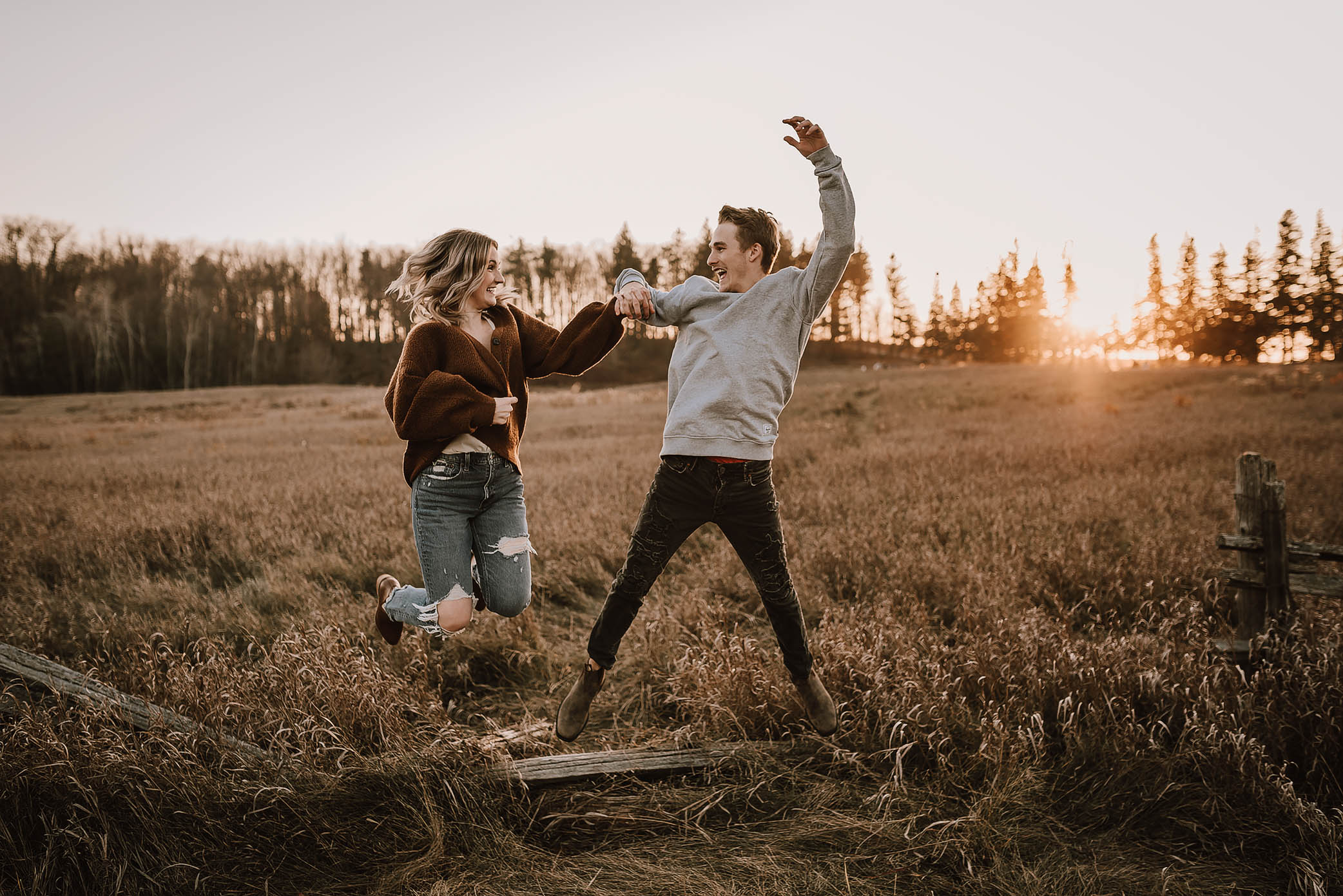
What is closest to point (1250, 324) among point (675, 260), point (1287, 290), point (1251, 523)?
point (1287, 290)

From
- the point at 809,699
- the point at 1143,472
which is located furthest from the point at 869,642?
the point at 1143,472

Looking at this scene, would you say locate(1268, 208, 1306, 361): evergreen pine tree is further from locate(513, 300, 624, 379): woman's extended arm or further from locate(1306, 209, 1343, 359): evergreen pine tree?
locate(513, 300, 624, 379): woman's extended arm

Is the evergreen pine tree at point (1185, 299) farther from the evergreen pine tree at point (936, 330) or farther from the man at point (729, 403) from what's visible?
the man at point (729, 403)

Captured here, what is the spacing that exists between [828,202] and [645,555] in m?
1.66

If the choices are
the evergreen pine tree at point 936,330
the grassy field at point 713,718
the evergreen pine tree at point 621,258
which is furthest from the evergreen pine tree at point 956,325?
the grassy field at point 713,718

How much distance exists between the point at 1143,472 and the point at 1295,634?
6.80 meters

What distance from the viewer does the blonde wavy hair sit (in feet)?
9.73

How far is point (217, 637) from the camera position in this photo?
4410 mm

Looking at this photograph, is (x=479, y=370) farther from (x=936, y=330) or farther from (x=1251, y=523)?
(x=936, y=330)

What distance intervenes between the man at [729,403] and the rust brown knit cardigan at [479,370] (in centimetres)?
30

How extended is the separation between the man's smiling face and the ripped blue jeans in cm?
130

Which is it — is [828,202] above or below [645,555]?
above

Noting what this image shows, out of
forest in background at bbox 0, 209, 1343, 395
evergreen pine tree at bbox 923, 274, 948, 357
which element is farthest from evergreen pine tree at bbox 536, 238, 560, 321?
evergreen pine tree at bbox 923, 274, 948, 357

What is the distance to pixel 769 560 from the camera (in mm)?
3037
